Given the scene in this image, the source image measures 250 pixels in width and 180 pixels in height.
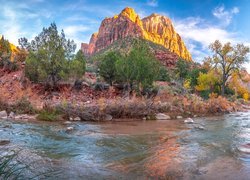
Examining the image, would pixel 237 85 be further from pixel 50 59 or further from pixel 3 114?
pixel 3 114

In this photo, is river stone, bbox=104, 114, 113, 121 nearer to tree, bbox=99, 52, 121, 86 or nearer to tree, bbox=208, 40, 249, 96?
tree, bbox=99, 52, 121, 86

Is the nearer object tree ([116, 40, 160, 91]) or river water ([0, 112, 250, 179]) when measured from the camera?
river water ([0, 112, 250, 179])

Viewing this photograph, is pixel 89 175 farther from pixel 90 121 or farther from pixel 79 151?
pixel 90 121

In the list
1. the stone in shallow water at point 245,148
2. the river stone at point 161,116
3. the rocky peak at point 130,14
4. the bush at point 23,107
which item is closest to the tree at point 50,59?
the bush at point 23,107

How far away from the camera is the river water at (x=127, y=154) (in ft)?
16.2

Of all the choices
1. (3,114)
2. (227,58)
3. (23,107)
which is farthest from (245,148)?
(227,58)

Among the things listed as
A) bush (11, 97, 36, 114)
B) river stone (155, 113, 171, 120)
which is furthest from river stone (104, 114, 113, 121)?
bush (11, 97, 36, 114)

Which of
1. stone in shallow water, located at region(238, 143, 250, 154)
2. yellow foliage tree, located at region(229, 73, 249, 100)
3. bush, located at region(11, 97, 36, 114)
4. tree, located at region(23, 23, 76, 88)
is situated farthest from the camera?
yellow foliage tree, located at region(229, 73, 249, 100)

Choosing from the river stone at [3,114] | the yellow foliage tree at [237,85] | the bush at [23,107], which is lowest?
the river stone at [3,114]

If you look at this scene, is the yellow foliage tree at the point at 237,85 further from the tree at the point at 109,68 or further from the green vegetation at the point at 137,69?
the tree at the point at 109,68

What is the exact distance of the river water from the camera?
4945 mm

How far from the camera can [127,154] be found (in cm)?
649

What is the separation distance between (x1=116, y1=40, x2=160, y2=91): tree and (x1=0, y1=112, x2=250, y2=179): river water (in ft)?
38.0

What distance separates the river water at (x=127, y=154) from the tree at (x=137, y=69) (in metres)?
11.6
